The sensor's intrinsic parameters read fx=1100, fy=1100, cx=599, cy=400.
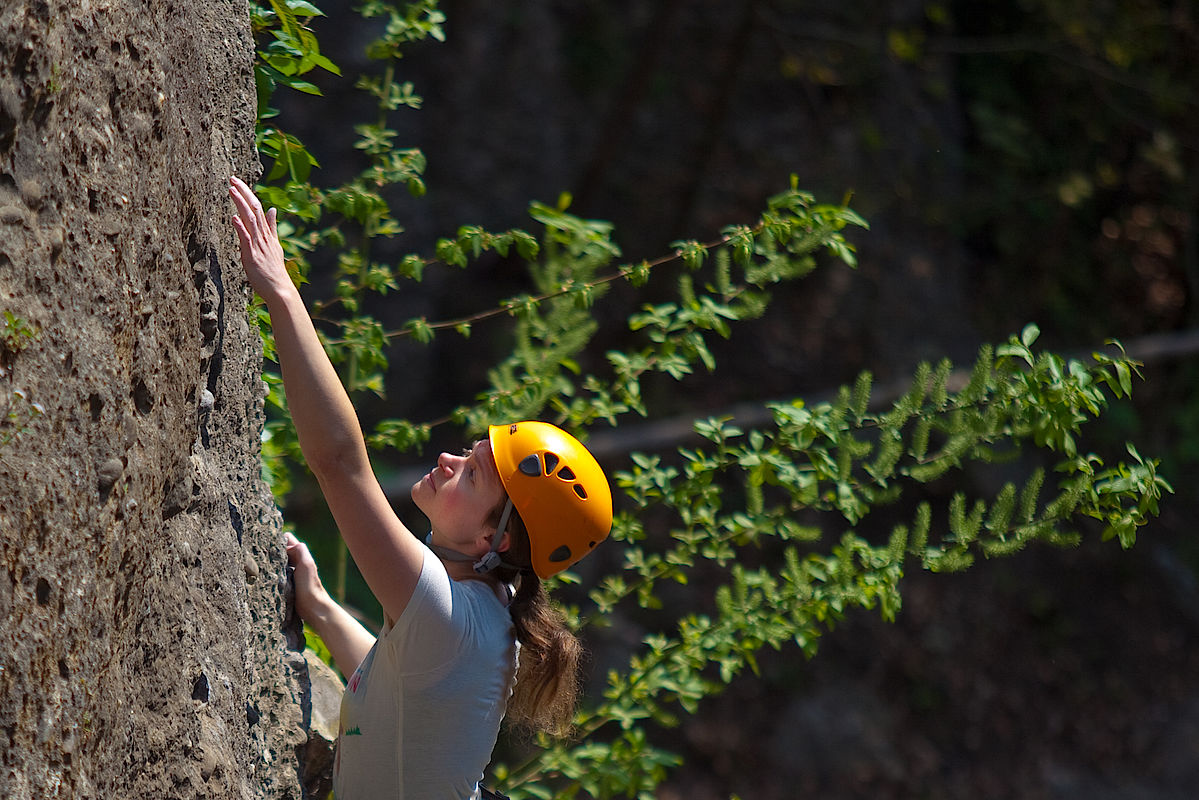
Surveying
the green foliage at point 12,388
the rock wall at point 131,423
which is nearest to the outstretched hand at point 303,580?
the rock wall at point 131,423

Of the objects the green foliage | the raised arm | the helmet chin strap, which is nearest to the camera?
the green foliage

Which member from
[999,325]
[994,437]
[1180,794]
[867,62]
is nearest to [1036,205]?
[999,325]

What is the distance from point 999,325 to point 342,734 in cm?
848

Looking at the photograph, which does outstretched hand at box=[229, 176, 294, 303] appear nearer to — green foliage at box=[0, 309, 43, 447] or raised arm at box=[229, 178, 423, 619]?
raised arm at box=[229, 178, 423, 619]

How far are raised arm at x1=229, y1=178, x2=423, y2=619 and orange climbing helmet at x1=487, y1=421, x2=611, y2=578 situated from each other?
0.30 meters

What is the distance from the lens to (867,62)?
9.45m

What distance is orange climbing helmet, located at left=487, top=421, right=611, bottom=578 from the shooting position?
6.95ft

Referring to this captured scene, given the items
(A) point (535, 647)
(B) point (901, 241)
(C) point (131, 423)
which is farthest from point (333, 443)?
(B) point (901, 241)

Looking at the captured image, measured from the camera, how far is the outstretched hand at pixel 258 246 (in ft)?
6.04

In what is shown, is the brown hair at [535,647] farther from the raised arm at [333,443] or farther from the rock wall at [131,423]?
the rock wall at [131,423]

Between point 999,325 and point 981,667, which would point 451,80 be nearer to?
point 999,325

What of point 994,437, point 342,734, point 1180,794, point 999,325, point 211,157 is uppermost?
point 211,157

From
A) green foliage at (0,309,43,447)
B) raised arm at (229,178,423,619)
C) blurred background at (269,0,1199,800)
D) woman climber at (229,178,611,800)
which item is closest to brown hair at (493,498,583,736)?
woman climber at (229,178,611,800)

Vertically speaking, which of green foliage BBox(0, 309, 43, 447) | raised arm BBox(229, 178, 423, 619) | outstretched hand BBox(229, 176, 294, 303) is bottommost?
raised arm BBox(229, 178, 423, 619)
